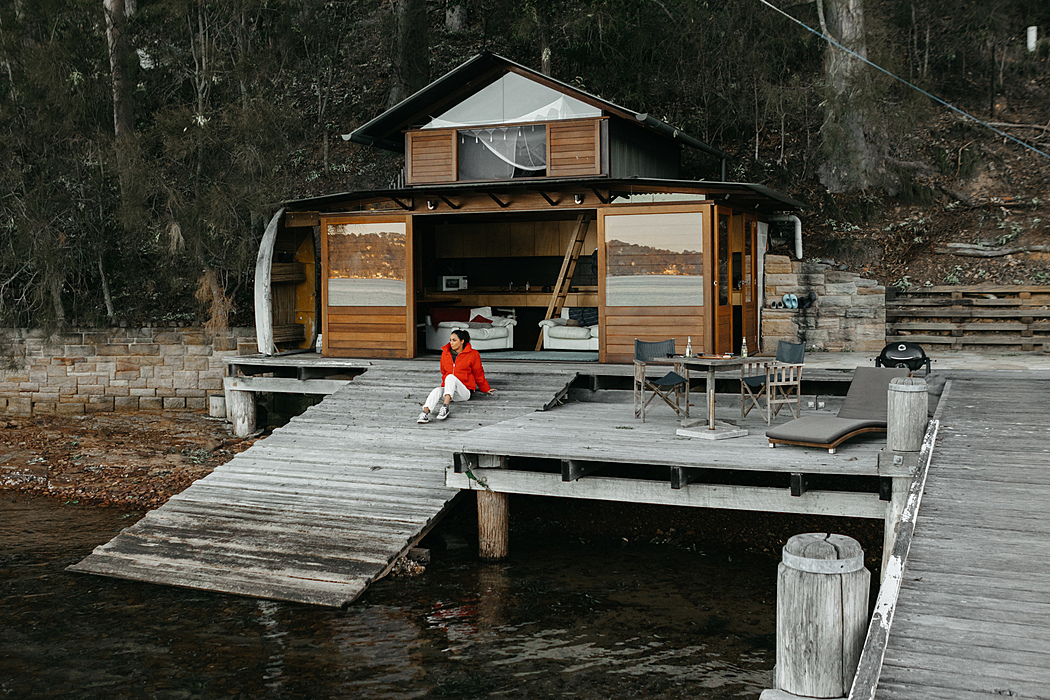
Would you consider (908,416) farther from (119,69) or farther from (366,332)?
(119,69)

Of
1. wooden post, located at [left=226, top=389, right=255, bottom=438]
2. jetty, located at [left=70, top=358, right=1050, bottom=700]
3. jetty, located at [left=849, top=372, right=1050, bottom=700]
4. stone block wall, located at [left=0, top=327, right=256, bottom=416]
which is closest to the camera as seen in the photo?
jetty, located at [left=849, top=372, right=1050, bottom=700]

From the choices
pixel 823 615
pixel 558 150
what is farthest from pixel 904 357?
pixel 823 615

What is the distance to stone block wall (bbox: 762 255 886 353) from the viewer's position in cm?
1292

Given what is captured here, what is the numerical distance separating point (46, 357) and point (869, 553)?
12274 mm

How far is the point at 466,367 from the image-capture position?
992 centimetres

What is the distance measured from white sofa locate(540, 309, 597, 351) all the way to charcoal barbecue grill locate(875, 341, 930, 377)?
4.36 metres

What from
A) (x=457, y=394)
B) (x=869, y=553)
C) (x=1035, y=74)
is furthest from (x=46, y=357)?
(x=1035, y=74)

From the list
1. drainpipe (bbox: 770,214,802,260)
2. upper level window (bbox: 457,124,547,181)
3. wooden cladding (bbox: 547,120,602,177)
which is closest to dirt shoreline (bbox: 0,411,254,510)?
upper level window (bbox: 457,124,547,181)

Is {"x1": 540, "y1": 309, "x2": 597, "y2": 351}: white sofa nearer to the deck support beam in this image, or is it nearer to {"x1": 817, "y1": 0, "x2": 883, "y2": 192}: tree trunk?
the deck support beam

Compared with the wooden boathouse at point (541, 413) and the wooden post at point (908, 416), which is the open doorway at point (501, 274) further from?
the wooden post at point (908, 416)

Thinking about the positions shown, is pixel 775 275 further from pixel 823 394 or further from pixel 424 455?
pixel 424 455

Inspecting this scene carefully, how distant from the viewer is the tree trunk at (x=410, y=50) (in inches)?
712

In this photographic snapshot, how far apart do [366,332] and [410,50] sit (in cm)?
809

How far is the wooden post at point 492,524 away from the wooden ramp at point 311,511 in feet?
1.00
